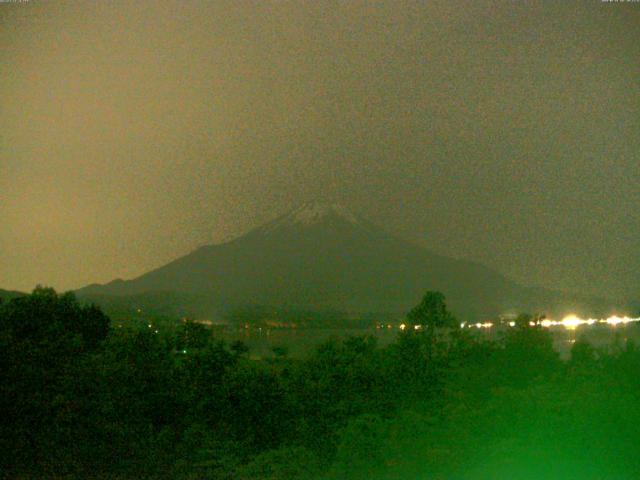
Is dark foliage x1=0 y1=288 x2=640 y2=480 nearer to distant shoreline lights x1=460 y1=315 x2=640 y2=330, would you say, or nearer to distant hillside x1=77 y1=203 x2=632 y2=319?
distant shoreline lights x1=460 y1=315 x2=640 y2=330

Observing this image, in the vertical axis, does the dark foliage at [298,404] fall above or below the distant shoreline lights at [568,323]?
below

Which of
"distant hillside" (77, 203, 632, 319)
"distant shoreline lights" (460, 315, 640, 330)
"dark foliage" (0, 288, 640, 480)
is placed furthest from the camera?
"distant hillside" (77, 203, 632, 319)

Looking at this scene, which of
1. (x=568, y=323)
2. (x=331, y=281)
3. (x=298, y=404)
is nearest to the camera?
(x=298, y=404)

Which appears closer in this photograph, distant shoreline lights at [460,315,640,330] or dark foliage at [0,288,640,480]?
dark foliage at [0,288,640,480]

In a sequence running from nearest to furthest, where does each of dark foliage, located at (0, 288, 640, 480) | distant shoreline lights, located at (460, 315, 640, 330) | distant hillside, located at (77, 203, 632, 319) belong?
dark foliage, located at (0, 288, 640, 480) < distant shoreline lights, located at (460, 315, 640, 330) < distant hillside, located at (77, 203, 632, 319)

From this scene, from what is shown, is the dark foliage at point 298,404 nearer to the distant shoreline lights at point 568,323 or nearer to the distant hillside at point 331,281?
the distant shoreline lights at point 568,323

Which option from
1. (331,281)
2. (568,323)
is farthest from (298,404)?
(331,281)

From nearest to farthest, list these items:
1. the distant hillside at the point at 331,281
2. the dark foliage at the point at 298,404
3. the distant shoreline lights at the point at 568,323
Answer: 1. the dark foliage at the point at 298,404
2. the distant shoreline lights at the point at 568,323
3. the distant hillside at the point at 331,281

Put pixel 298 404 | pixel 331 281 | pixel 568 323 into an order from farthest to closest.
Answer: pixel 331 281 < pixel 568 323 < pixel 298 404

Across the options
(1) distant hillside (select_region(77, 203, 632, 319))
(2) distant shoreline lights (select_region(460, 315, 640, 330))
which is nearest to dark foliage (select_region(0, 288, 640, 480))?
(2) distant shoreline lights (select_region(460, 315, 640, 330))

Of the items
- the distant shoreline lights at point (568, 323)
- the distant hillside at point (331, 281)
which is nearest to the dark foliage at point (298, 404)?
the distant shoreline lights at point (568, 323)

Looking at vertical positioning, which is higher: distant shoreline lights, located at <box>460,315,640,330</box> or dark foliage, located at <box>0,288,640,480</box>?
distant shoreline lights, located at <box>460,315,640,330</box>

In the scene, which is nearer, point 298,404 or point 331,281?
point 298,404

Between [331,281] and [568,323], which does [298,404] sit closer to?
[568,323]
